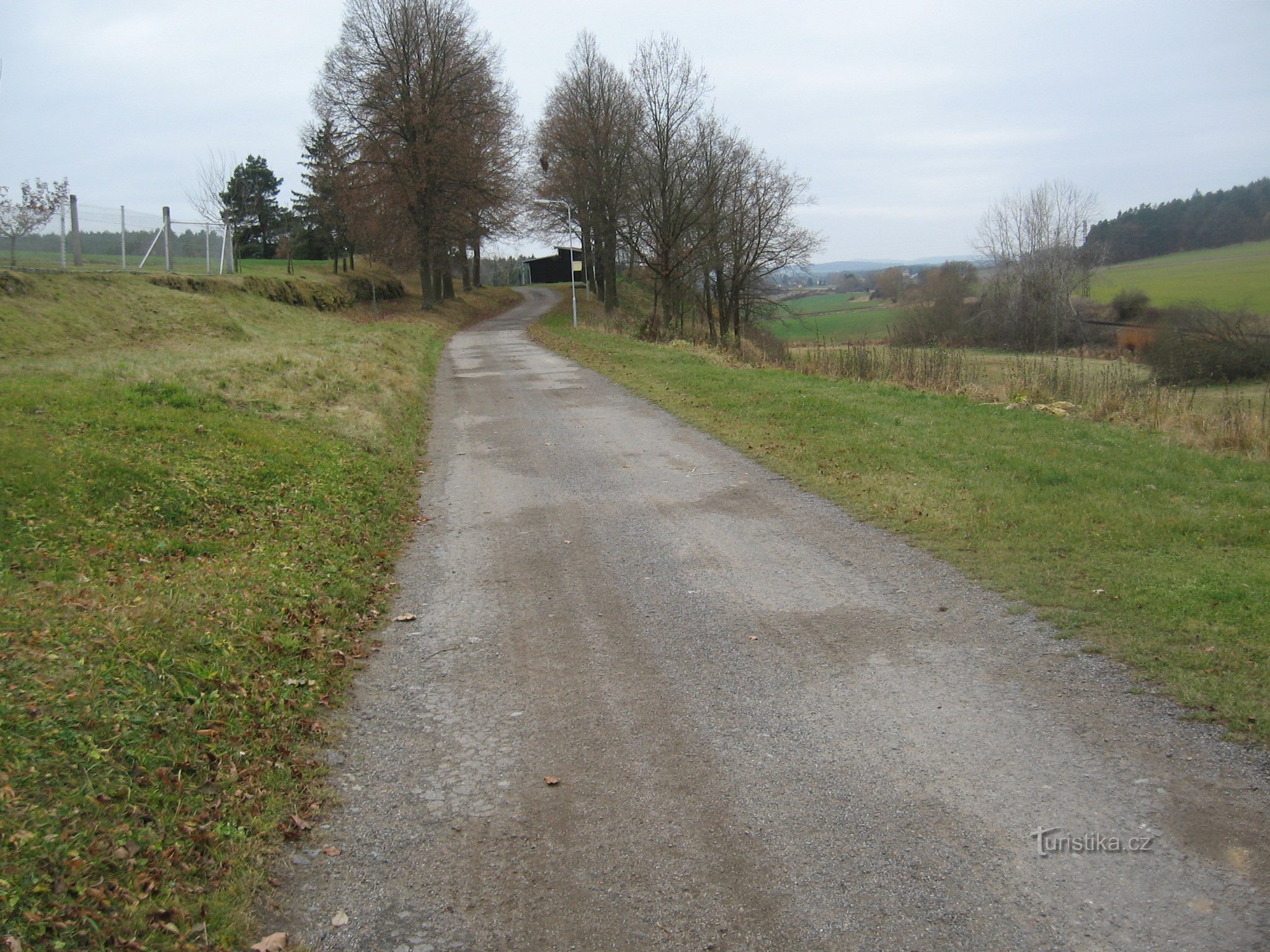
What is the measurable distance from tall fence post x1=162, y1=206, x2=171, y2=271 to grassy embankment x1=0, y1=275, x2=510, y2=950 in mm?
14105

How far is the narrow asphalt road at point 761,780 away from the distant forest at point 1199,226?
6410 cm

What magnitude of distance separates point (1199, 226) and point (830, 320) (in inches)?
1263

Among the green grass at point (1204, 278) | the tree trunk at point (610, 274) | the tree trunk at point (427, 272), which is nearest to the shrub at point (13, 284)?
the tree trunk at point (427, 272)

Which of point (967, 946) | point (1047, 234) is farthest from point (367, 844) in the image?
point (1047, 234)

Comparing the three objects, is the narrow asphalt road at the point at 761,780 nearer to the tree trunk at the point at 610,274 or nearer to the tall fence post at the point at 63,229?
the tall fence post at the point at 63,229

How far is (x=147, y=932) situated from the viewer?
313 cm

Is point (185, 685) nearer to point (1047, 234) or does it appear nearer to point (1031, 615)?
point (1031, 615)

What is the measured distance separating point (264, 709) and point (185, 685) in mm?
426

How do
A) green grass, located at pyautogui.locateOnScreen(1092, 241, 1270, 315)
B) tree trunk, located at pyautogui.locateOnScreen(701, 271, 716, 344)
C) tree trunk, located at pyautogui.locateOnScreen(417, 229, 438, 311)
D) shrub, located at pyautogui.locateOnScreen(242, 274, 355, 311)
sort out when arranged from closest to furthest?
shrub, located at pyautogui.locateOnScreen(242, 274, 355, 311), green grass, located at pyautogui.locateOnScreen(1092, 241, 1270, 315), tree trunk, located at pyautogui.locateOnScreen(417, 229, 438, 311), tree trunk, located at pyautogui.locateOnScreen(701, 271, 716, 344)

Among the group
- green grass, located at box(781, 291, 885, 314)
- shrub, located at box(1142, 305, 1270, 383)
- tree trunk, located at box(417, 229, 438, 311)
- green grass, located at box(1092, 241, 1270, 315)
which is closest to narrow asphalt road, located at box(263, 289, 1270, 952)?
shrub, located at box(1142, 305, 1270, 383)

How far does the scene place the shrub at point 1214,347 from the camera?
25.8m

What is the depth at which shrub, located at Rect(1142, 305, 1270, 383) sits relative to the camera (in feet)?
84.8

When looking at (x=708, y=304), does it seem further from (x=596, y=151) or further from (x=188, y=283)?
(x=188, y=283)

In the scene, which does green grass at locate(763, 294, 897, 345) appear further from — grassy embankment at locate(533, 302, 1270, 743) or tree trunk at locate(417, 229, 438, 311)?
grassy embankment at locate(533, 302, 1270, 743)
